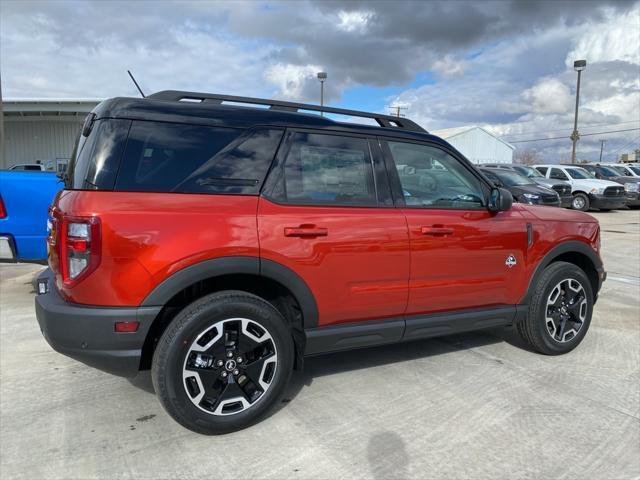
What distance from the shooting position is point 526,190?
13.0 metres

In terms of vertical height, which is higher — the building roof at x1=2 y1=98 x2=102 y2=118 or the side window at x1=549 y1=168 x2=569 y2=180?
the building roof at x1=2 y1=98 x2=102 y2=118

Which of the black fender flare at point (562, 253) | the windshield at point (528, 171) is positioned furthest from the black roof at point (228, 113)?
the windshield at point (528, 171)

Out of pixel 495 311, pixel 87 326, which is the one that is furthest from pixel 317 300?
pixel 495 311

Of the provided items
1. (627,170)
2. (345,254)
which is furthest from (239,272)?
(627,170)

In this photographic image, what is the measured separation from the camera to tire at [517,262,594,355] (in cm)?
393

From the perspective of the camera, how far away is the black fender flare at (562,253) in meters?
3.89

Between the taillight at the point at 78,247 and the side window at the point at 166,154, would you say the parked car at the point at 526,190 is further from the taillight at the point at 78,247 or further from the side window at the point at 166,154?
the taillight at the point at 78,247

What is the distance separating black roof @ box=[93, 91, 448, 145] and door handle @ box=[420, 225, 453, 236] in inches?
27.5

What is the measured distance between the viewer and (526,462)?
2596 millimetres

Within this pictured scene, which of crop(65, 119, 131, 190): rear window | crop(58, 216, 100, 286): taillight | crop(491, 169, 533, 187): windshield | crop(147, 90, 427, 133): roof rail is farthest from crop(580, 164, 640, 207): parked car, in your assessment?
crop(58, 216, 100, 286): taillight

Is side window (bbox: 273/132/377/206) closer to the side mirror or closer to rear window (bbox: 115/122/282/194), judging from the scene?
rear window (bbox: 115/122/282/194)

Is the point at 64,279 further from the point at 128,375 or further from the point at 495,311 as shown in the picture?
the point at 495,311

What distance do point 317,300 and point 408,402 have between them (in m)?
0.98

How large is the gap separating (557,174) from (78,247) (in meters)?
A: 19.5
